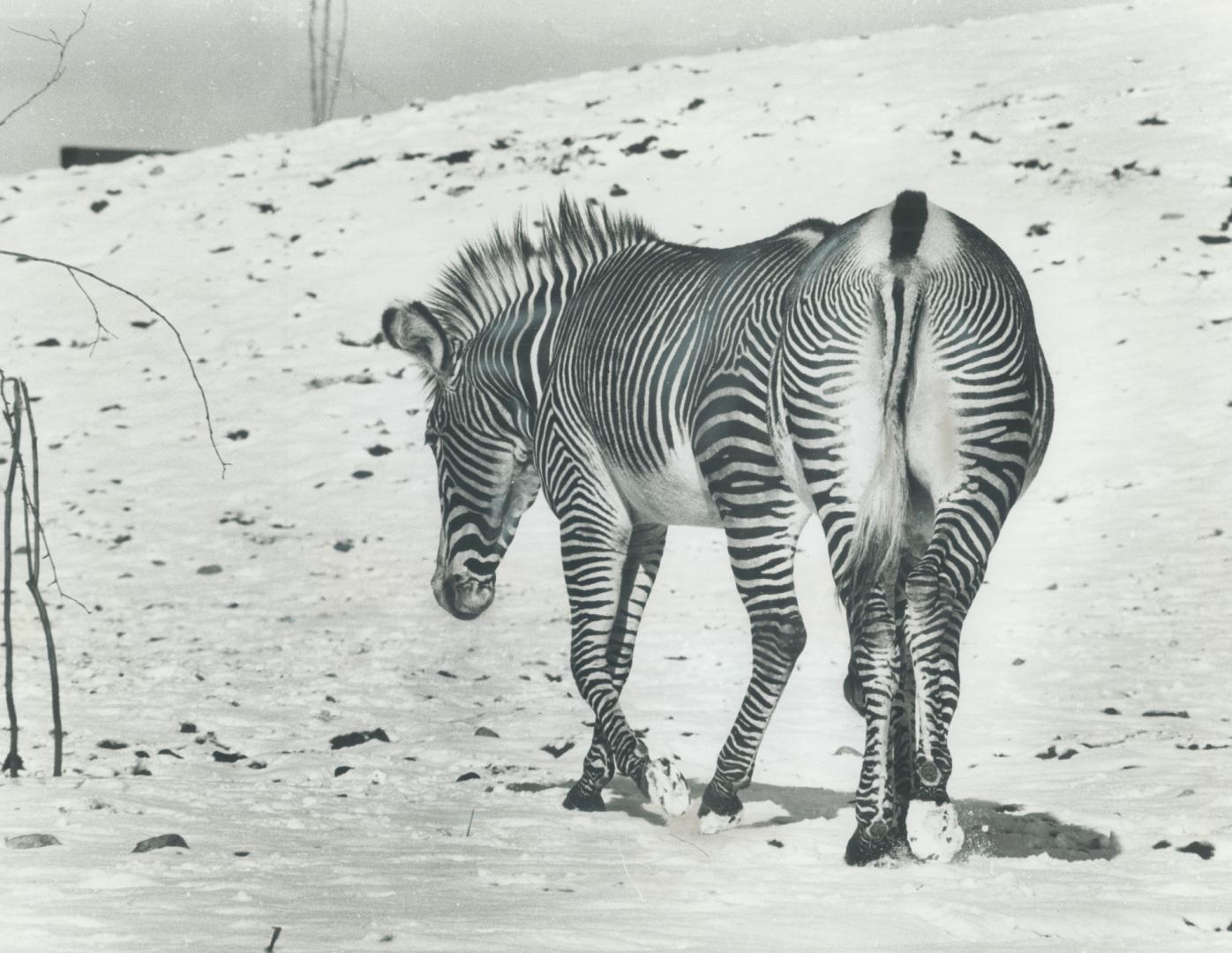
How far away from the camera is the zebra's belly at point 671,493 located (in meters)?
4.20

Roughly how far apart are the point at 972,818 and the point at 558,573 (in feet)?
8.43

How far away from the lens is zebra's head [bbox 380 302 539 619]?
4867mm

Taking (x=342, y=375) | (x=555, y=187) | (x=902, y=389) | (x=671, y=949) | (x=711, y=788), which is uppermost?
(x=555, y=187)

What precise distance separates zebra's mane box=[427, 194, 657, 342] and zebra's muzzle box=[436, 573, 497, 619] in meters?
0.89

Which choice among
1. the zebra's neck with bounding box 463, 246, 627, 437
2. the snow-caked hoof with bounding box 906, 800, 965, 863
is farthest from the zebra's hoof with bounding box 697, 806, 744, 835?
the zebra's neck with bounding box 463, 246, 627, 437

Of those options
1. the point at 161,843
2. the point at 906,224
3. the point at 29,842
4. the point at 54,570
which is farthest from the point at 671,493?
the point at 29,842

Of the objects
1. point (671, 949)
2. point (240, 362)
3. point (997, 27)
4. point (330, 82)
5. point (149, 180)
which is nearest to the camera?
point (671, 949)

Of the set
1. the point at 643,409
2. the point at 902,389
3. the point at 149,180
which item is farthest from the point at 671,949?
the point at 149,180

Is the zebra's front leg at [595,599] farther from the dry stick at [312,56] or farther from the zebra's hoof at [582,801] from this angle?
the dry stick at [312,56]

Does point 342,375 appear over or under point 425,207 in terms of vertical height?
under

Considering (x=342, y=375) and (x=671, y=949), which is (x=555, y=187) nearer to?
(x=342, y=375)

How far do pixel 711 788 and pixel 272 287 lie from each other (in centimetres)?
425

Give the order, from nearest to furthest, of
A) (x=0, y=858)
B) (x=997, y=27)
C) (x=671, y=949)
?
(x=671, y=949) < (x=0, y=858) < (x=997, y=27)

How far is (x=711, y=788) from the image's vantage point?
13.5 feet
